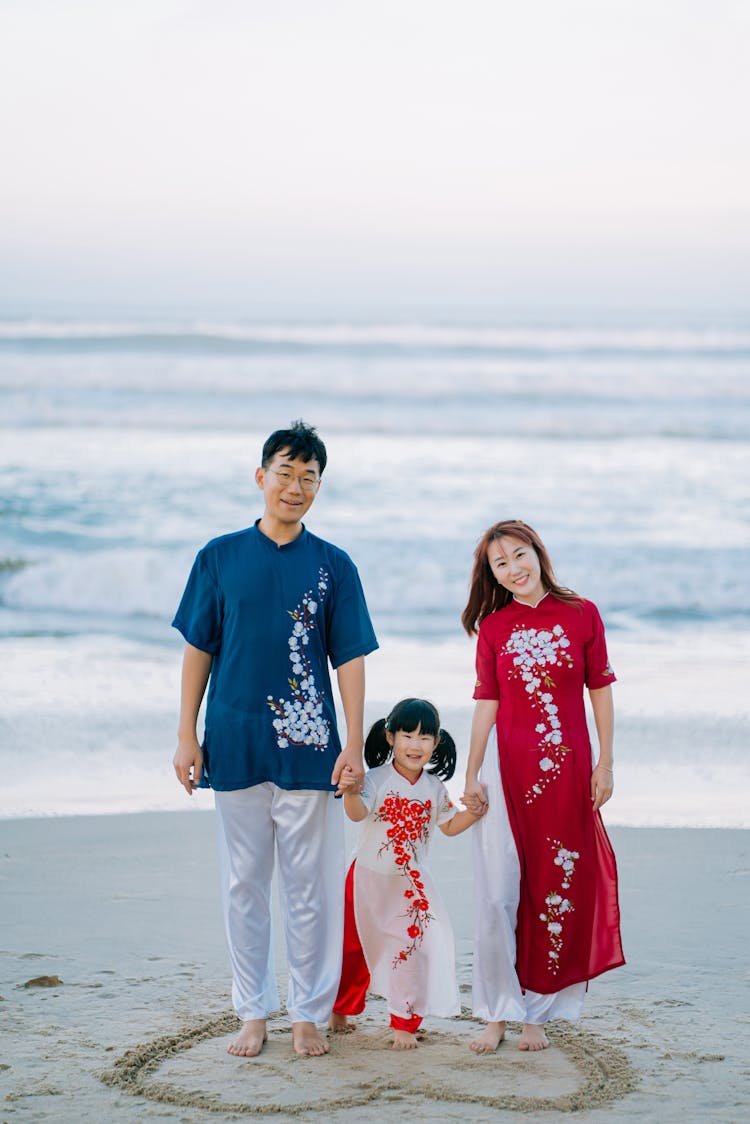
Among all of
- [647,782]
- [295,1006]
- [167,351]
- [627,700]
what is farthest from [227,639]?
[167,351]

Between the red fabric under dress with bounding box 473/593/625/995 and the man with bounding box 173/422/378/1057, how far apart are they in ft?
1.40

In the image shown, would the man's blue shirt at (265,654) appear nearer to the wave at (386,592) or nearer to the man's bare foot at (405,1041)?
the man's bare foot at (405,1041)

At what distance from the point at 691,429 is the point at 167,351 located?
11.2 meters

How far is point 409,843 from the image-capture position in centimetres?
360

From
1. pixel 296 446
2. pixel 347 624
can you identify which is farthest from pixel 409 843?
pixel 296 446

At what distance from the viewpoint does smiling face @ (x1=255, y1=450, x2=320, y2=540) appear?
3.49 m

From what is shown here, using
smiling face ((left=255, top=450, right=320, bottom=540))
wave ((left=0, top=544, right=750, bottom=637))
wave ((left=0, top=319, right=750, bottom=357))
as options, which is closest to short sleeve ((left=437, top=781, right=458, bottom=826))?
smiling face ((left=255, top=450, right=320, bottom=540))

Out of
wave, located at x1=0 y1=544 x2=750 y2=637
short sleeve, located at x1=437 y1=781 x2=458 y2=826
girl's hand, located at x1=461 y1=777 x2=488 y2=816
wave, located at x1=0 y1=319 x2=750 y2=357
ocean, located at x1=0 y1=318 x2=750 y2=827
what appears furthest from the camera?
wave, located at x1=0 y1=319 x2=750 y2=357

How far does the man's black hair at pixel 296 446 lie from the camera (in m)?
3.51

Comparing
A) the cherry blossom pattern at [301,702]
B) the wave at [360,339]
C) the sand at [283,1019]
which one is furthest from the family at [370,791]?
the wave at [360,339]

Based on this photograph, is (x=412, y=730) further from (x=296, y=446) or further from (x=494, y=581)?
(x=296, y=446)

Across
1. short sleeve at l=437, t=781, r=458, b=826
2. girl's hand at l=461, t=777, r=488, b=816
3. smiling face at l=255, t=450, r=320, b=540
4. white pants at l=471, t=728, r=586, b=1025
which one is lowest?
white pants at l=471, t=728, r=586, b=1025

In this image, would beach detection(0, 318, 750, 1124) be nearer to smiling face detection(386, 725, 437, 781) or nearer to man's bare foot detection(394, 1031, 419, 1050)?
man's bare foot detection(394, 1031, 419, 1050)

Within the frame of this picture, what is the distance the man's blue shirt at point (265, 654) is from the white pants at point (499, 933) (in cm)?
47
